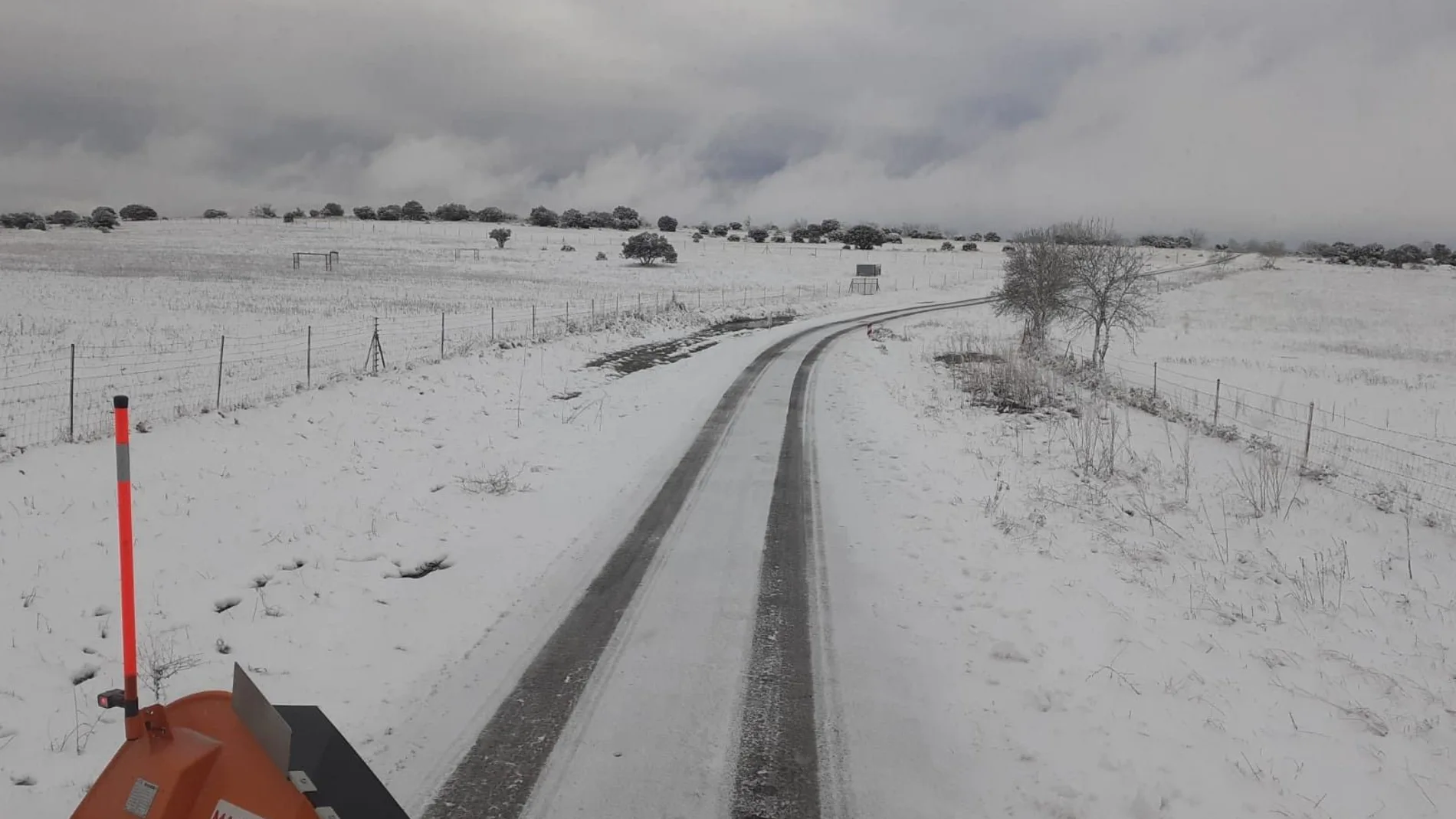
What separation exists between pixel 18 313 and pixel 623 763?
35.0 m

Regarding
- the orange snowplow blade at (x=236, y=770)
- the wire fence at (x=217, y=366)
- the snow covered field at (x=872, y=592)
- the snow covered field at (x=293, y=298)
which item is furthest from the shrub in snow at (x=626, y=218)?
the orange snowplow blade at (x=236, y=770)

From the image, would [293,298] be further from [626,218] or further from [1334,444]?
[626,218]

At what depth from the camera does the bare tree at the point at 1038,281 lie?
32000mm

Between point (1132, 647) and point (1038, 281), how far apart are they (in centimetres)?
2948

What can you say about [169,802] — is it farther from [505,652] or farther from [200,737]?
[505,652]

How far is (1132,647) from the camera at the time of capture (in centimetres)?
609

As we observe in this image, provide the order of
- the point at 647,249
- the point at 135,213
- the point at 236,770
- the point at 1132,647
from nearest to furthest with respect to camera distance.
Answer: the point at 236,770 → the point at 1132,647 → the point at 647,249 → the point at 135,213

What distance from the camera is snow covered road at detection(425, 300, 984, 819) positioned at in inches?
161

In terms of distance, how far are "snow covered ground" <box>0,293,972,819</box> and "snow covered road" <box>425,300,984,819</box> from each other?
338 mm

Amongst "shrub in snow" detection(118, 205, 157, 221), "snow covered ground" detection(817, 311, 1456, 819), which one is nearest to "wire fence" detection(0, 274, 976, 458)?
"snow covered ground" detection(817, 311, 1456, 819)

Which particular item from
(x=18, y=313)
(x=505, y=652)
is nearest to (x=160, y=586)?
(x=505, y=652)

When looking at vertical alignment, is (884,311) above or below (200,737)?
above

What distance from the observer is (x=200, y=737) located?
2.50m

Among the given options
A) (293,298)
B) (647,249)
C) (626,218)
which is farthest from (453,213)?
(293,298)
